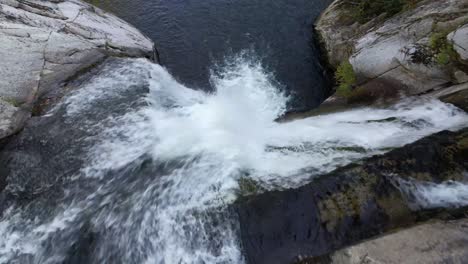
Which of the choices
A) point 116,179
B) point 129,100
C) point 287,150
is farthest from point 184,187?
point 129,100

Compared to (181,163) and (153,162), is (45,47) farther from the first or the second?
(181,163)

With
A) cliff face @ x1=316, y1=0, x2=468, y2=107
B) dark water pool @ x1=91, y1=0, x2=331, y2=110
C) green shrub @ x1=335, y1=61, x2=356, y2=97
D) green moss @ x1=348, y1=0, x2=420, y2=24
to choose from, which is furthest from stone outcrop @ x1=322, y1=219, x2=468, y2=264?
green moss @ x1=348, y1=0, x2=420, y2=24

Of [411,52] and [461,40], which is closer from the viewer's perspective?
[461,40]

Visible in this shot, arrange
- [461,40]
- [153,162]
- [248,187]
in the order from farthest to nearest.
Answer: [461,40] → [153,162] → [248,187]

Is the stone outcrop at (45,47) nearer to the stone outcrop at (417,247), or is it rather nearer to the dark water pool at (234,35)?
the dark water pool at (234,35)

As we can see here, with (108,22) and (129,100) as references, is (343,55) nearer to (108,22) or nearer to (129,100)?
(129,100)

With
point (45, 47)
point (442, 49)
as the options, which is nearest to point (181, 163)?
point (45, 47)
